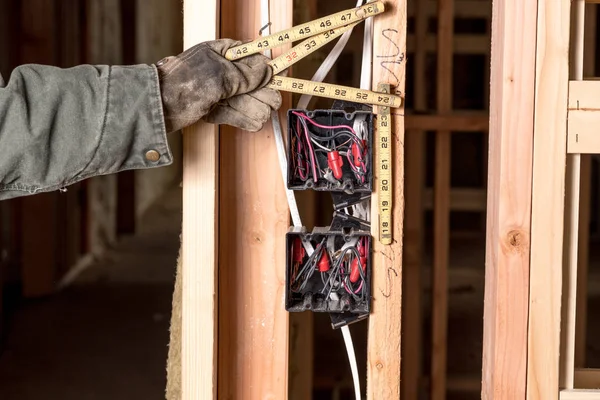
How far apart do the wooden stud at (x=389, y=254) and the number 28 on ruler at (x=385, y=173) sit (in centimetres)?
1

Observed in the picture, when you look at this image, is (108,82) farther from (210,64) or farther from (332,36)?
(332,36)

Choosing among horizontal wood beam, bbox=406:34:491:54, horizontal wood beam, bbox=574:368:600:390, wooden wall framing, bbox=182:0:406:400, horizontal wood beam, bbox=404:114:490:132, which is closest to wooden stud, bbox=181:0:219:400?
wooden wall framing, bbox=182:0:406:400

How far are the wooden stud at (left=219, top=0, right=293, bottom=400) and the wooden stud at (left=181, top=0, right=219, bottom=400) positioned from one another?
0.29 feet

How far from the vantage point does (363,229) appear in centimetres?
124

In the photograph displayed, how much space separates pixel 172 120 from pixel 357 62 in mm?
3262

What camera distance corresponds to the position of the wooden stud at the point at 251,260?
1267mm

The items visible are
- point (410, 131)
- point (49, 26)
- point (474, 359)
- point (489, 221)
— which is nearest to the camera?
point (489, 221)

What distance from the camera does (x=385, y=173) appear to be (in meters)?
1.21

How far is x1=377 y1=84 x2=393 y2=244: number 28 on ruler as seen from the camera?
120 centimetres

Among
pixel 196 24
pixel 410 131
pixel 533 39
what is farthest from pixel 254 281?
pixel 410 131

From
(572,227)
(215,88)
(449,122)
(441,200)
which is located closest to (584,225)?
(441,200)

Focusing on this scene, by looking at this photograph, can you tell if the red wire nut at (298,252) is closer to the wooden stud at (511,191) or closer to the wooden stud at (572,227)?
the wooden stud at (511,191)

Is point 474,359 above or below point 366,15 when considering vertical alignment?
below

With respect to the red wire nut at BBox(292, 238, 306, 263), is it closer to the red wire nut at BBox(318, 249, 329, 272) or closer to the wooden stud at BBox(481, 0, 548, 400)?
the red wire nut at BBox(318, 249, 329, 272)
